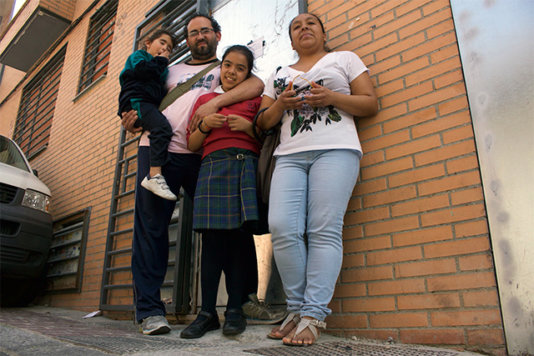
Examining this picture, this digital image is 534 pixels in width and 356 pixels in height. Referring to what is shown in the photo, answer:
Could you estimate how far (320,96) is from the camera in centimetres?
211

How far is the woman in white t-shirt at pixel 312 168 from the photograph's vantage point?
6.33ft

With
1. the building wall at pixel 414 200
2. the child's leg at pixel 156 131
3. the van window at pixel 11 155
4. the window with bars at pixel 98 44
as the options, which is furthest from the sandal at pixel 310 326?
the window with bars at pixel 98 44

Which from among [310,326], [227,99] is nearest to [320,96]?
[227,99]

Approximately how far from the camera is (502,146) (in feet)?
6.05

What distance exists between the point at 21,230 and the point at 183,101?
249 cm

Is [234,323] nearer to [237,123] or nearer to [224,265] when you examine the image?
[224,265]

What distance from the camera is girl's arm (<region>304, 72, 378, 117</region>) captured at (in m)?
2.12

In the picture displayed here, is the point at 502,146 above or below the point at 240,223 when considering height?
above

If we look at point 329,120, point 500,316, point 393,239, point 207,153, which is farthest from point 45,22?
point 500,316

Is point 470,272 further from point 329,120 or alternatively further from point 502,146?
point 329,120

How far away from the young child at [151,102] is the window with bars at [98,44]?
3546 mm

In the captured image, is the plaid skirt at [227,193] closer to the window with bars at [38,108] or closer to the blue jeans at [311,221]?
the blue jeans at [311,221]

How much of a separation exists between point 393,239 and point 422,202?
9.6 inches

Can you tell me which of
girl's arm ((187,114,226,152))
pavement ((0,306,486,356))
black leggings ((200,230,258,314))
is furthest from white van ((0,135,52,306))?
black leggings ((200,230,258,314))
